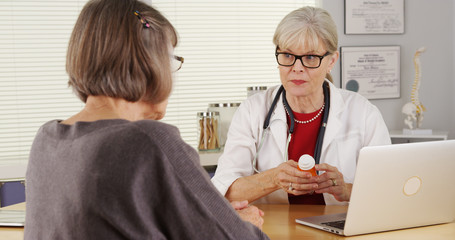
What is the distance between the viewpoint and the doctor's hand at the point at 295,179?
195cm

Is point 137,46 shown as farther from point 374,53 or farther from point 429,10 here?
point 429,10

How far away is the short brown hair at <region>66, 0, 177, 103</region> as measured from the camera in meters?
1.12

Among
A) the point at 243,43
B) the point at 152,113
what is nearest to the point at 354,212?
Answer: the point at 152,113

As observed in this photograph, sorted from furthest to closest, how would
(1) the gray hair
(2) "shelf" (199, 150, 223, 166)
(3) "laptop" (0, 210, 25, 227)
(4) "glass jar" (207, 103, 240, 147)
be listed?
(4) "glass jar" (207, 103, 240, 147), (2) "shelf" (199, 150, 223, 166), (1) the gray hair, (3) "laptop" (0, 210, 25, 227)

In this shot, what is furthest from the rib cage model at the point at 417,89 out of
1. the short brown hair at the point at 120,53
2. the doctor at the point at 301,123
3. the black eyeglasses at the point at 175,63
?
the short brown hair at the point at 120,53

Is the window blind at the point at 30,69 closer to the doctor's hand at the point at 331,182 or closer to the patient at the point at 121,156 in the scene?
the doctor's hand at the point at 331,182

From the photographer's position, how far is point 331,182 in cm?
207

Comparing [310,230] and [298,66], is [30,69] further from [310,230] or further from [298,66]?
[310,230]

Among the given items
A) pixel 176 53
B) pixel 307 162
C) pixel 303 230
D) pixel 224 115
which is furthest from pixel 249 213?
pixel 176 53

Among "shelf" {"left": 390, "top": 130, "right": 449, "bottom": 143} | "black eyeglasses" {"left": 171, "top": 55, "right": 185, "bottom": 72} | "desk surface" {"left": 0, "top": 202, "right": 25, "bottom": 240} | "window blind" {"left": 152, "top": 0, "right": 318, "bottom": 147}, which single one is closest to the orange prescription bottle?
"black eyeglasses" {"left": 171, "top": 55, "right": 185, "bottom": 72}

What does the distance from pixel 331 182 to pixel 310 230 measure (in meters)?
0.37

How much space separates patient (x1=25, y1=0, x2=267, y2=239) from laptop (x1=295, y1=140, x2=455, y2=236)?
49 cm

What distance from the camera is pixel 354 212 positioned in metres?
1.60

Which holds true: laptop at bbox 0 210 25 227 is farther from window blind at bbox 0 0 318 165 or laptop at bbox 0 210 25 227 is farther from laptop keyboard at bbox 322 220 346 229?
window blind at bbox 0 0 318 165
